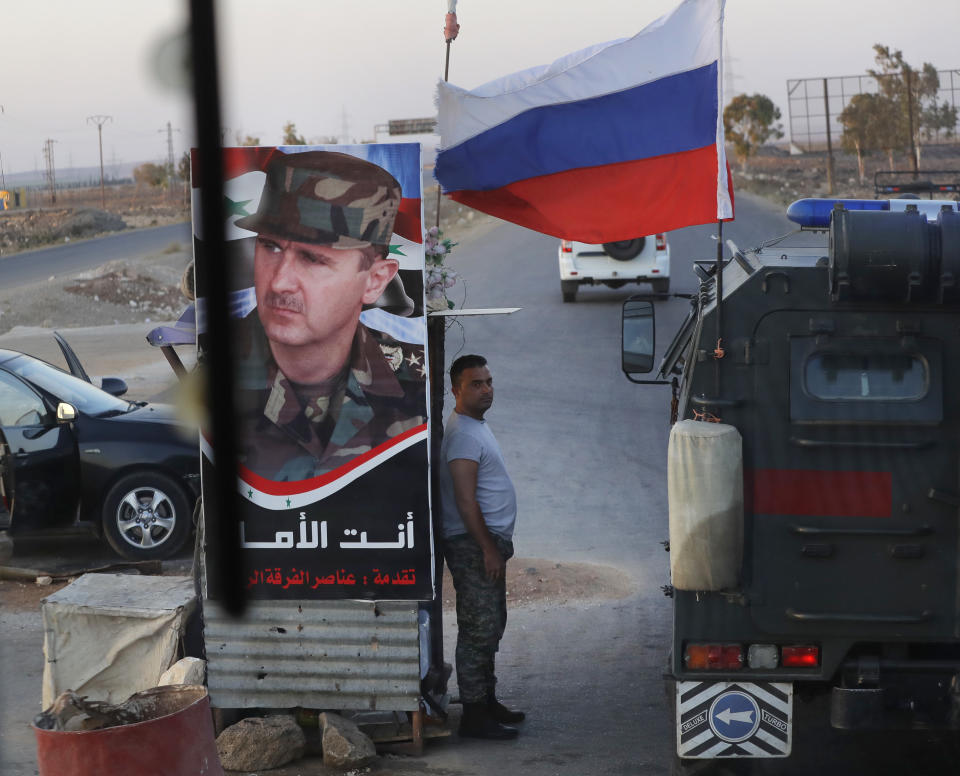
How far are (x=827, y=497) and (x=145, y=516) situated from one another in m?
6.67

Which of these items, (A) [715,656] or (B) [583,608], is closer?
(A) [715,656]

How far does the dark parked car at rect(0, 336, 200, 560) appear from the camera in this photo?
9.95 m

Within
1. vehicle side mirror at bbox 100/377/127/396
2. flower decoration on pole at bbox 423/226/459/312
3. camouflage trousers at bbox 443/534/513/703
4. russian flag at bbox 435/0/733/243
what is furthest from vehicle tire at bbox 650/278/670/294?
camouflage trousers at bbox 443/534/513/703

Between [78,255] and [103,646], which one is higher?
[78,255]

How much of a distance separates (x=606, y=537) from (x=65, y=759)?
6.86 m

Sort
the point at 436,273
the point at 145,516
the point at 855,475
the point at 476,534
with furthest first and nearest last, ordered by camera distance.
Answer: the point at 145,516 < the point at 436,273 < the point at 476,534 < the point at 855,475

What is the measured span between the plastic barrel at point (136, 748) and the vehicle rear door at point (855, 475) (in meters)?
2.24

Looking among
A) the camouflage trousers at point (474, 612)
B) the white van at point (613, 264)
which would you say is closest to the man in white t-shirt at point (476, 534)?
the camouflage trousers at point (474, 612)

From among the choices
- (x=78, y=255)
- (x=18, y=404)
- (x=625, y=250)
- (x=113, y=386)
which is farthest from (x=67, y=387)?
(x=78, y=255)

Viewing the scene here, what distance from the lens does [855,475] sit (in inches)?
191

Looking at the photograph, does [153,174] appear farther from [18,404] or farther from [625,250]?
[18,404]

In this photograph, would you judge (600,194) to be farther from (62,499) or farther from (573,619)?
(62,499)

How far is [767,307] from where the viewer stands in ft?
16.0

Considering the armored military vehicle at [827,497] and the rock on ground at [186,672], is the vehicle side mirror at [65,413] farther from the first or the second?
the armored military vehicle at [827,497]
